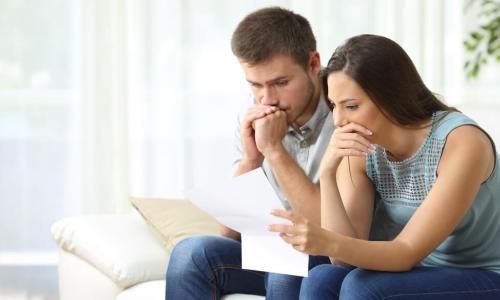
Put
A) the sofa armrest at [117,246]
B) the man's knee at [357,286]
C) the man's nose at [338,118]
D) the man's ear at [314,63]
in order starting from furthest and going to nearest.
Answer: the sofa armrest at [117,246], the man's ear at [314,63], the man's nose at [338,118], the man's knee at [357,286]

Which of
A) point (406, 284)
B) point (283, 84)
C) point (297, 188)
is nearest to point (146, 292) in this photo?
point (297, 188)

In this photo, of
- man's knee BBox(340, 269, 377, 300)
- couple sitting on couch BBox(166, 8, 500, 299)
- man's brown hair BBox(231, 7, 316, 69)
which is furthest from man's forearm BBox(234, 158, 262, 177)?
man's knee BBox(340, 269, 377, 300)

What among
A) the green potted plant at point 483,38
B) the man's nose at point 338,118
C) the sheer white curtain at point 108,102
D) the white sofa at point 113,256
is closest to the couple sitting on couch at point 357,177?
the man's nose at point 338,118

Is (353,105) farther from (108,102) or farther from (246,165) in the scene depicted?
(108,102)

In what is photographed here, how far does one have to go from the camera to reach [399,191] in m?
2.00

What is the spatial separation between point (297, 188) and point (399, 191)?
0.30 metres

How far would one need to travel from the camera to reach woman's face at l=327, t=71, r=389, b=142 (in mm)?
1890

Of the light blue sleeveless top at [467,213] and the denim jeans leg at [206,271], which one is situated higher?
the light blue sleeveless top at [467,213]

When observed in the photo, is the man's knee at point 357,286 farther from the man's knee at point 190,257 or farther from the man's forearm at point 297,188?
the man's knee at point 190,257

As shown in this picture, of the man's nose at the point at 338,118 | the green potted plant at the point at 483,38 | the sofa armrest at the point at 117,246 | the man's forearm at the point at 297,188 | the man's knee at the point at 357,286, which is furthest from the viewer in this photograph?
the green potted plant at the point at 483,38

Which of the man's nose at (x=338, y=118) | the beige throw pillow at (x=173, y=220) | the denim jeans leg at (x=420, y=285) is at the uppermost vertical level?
the man's nose at (x=338, y=118)

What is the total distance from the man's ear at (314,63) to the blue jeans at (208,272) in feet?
1.63

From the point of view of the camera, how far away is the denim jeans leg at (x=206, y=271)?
222cm

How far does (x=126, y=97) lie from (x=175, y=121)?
230 mm
